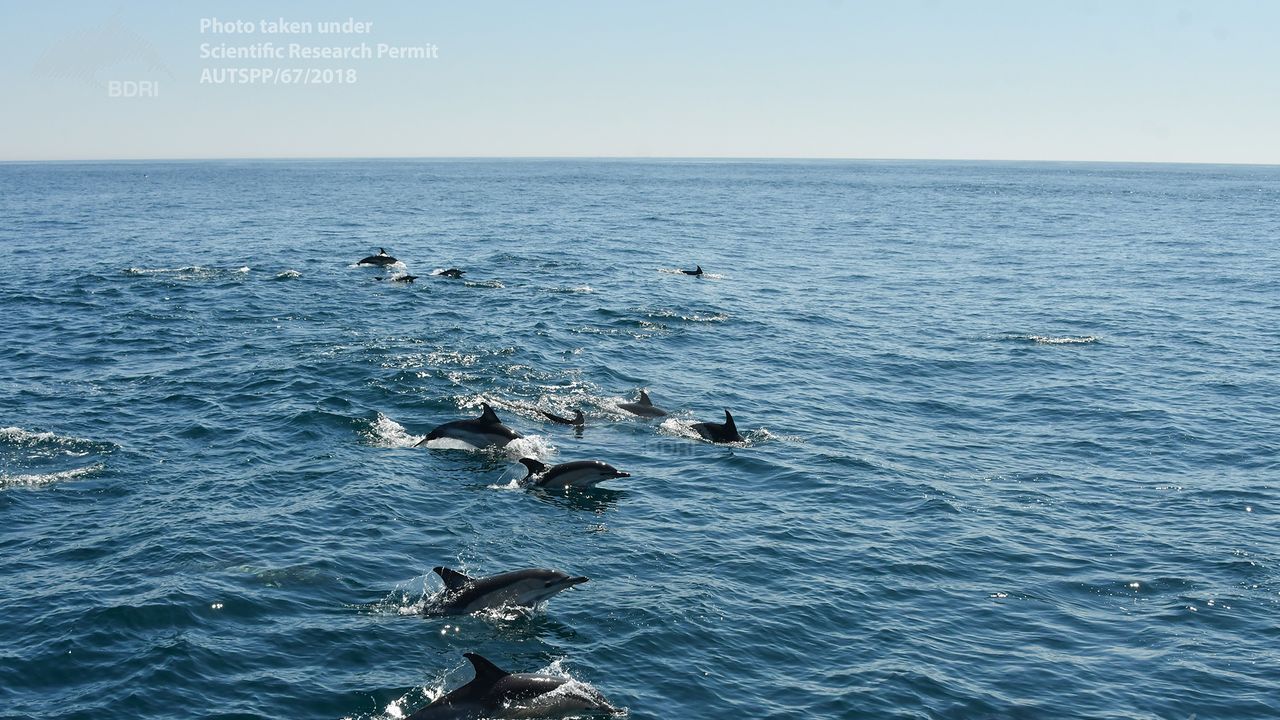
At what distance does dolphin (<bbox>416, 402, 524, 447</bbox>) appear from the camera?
26.9 m

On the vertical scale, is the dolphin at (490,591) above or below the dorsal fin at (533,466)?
below

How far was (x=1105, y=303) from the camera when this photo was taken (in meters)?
54.8

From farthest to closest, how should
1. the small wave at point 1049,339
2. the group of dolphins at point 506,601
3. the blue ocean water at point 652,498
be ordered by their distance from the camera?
the small wave at point 1049,339, the blue ocean water at point 652,498, the group of dolphins at point 506,601

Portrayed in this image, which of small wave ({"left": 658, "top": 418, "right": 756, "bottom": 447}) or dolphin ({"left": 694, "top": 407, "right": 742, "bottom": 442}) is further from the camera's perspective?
small wave ({"left": 658, "top": 418, "right": 756, "bottom": 447})

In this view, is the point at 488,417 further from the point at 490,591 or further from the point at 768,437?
the point at 490,591

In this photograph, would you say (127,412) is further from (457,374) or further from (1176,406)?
(1176,406)

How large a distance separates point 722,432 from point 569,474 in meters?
6.13

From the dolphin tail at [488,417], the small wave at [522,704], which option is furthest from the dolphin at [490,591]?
the dolphin tail at [488,417]

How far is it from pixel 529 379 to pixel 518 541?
1377 cm

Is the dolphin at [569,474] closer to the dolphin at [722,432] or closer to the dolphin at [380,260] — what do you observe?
the dolphin at [722,432]

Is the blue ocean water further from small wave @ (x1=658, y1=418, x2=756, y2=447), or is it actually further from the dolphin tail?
the dolphin tail

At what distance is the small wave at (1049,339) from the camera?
4388 centimetres

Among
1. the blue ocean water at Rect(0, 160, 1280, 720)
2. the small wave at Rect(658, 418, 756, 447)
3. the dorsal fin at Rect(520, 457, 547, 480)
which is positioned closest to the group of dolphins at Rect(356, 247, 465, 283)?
the blue ocean water at Rect(0, 160, 1280, 720)

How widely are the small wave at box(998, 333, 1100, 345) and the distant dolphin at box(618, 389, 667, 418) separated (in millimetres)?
20977
